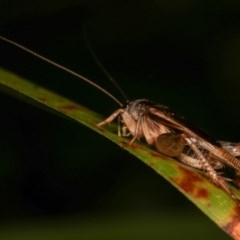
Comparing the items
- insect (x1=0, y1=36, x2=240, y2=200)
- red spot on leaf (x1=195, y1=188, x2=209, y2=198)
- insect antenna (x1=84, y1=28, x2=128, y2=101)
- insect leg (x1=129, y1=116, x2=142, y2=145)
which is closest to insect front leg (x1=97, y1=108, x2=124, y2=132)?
insect (x1=0, y1=36, x2=240, y2=200)

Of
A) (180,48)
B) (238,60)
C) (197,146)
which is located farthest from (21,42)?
(197,146)

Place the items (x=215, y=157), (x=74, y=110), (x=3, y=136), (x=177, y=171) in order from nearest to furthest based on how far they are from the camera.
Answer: (x=177, y=171), (x=74, y=110), (x=215, y=157), (x=3, y=136)

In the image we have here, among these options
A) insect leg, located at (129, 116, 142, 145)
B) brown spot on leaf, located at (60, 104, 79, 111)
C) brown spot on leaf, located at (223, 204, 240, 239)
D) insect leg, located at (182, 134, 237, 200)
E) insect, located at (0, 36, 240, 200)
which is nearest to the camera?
brown spot on leaf, located at (223, 204, 240, 239)

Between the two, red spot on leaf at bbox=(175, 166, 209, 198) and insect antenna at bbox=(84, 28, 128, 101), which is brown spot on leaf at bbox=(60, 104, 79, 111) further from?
insect antenna at bbox=(84, 28, 128, 101)

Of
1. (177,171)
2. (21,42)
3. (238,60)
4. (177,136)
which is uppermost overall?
(21,42)

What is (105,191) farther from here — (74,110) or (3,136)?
(74,110)

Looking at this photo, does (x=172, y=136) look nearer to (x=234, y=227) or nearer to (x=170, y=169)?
(x=170, y=169)

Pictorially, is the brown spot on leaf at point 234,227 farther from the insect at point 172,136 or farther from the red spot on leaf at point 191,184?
the insect at point 172,136
